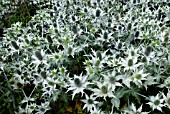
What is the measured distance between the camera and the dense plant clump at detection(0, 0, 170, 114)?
6.81 ft

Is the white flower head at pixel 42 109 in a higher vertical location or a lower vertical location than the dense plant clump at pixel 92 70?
lower

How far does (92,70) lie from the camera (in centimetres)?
222

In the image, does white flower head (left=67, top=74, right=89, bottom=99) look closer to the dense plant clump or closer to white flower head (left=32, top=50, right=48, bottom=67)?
the dense plant clump

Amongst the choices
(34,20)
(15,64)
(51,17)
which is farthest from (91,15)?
(15,64)

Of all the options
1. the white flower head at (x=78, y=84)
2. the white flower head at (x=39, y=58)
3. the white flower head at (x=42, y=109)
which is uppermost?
the white flower head at (x=39, y=58)

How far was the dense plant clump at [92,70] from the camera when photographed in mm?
2076

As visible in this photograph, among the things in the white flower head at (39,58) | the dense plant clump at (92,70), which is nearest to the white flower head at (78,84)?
the dense plant clump at (92,70)

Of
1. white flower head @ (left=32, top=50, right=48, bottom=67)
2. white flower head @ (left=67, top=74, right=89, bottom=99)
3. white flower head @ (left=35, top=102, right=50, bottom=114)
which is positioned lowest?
white flower head @ (left=35, top=102, right=50, bottom=114)

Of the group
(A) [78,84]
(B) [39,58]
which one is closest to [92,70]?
(A) [78,84]

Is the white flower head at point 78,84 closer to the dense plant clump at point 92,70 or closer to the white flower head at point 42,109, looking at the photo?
the dense plant clump at point 92,70

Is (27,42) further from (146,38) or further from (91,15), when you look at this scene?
(146,38)

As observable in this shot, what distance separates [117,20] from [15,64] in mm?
1392

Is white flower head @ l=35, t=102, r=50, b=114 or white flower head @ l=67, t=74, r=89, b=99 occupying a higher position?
white flower head @ l=67, t=74, r=89, b=99

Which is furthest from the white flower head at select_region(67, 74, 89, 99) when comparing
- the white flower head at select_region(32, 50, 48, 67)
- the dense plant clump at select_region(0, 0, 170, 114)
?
the white flower head at select_region(32, 50, 48, 67)
